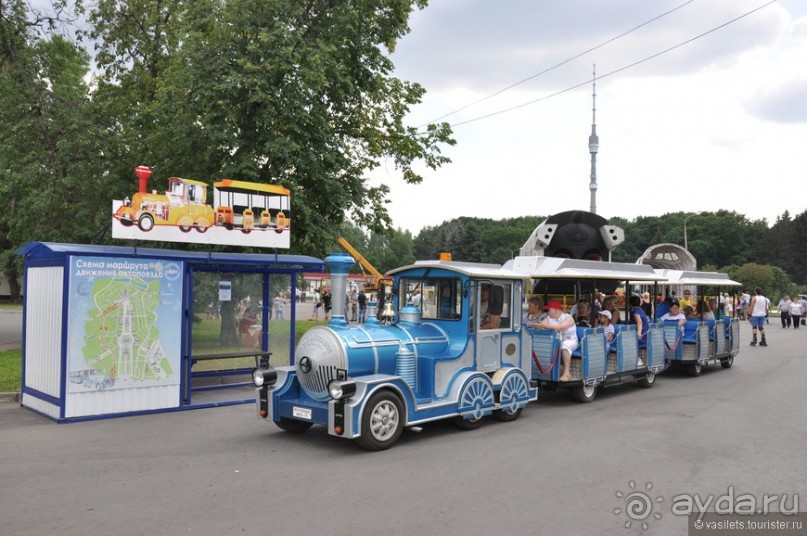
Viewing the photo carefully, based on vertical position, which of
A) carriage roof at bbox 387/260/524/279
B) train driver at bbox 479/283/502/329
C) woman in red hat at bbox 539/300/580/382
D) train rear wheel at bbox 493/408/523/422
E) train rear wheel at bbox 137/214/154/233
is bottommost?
train rear wheel at bbox 493/408/523/422

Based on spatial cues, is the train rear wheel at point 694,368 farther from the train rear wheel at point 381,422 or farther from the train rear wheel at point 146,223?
the train rear wheel at point 146,223

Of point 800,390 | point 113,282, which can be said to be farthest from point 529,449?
point 800,390

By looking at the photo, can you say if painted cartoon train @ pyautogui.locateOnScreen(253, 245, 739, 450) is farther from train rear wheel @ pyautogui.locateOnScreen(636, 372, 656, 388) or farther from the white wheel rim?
train rear wheel @ pyautogui.locateOnScreen(636, 372, 656, 388)

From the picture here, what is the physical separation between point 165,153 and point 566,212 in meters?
10.1

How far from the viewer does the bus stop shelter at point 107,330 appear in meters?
8.76

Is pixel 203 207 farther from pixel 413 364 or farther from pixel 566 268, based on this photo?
pixel 566 268

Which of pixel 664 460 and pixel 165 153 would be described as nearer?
pixel 664 460

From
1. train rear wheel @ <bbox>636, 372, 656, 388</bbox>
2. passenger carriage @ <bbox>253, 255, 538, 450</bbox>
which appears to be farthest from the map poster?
train rear wheel @ <bbox>636, 372, 656, 388</bbox>

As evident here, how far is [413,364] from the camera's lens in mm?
8117

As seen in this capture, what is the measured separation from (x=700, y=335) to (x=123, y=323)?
1190 centimetres

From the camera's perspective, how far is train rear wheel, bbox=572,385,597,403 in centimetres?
1093

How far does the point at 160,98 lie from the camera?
50.9 ft

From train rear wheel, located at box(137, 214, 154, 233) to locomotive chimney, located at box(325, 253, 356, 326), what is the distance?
3552 millimetres

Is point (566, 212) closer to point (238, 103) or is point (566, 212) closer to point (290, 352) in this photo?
point (290, 352)
